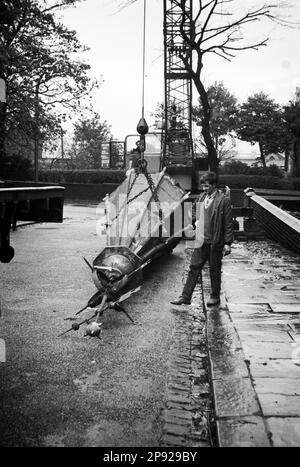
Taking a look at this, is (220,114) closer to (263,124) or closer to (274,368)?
(263,124)

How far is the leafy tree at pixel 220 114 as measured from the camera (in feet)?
137

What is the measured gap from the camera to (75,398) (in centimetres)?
432

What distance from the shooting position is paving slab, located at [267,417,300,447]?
3406mm

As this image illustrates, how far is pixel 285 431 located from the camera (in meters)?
3.57

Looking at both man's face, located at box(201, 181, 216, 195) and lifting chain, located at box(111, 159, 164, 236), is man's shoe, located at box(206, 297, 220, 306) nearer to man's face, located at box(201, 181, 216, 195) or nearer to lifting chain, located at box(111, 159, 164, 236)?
man's face, located at box(201, 181, 216, 195)

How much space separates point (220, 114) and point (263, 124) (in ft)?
19.6

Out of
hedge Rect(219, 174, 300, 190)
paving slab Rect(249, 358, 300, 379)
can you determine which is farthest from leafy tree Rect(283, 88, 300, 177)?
paving slab Rect(249, 358, 300, 379)

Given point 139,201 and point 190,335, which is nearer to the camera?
point 190,335

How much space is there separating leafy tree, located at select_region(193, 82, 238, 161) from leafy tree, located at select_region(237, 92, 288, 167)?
3.69ft

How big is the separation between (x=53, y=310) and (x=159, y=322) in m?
1.64

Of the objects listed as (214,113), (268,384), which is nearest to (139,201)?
(268,384)

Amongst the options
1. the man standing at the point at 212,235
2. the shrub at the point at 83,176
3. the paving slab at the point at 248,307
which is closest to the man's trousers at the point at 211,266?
the man standing at the point at 212,235

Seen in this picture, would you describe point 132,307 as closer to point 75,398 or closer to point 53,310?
point 53,310
